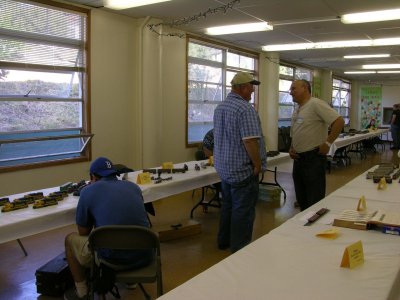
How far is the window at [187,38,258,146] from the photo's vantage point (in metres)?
6.60

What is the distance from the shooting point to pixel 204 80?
693 centimetres

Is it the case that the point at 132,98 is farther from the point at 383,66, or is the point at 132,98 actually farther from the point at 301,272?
the point at 383,66

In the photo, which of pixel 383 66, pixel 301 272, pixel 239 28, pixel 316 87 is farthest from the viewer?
pixel 316 87

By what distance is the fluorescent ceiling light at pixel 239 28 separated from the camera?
5673mm

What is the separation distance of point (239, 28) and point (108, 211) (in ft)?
14.9

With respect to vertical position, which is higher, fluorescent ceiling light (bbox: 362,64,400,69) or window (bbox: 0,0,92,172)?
fluorescent ceiling light (bbox: 362,64,400,69)

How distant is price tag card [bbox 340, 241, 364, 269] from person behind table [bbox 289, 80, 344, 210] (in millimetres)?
1754

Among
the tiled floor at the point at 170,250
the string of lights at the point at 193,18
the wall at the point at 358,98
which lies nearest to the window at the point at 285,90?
the string of lights at the point at 193,18

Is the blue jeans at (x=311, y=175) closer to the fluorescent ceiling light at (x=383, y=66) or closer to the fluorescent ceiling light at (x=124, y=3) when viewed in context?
the fluorescent ceiling light at (x=124, y=3)

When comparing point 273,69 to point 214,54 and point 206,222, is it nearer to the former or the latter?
point 214,54

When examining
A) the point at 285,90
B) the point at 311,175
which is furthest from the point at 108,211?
the point at 285,90

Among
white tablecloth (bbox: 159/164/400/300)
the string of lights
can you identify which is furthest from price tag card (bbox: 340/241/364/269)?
the string of lights

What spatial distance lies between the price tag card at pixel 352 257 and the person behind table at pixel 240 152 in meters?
1.42

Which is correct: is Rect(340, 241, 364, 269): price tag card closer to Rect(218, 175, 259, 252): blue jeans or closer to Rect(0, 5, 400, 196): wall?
Rect(218, 175, 259, 252): blue jeans
